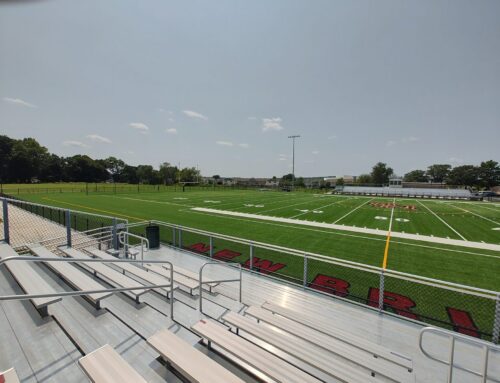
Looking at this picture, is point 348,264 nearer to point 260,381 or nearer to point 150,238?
point 260,381

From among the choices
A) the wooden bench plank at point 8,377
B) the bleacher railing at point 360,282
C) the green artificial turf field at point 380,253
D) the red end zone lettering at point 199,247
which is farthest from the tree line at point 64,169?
the wooden bench plank at point 8,377

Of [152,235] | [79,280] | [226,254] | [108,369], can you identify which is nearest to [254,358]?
[108,369]

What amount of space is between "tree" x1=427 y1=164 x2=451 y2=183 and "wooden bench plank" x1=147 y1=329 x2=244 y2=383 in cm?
15460

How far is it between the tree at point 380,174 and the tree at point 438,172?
35.1m

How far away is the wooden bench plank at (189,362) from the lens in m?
2.51

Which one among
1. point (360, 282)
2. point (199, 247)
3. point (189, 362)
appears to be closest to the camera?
point (189, 362)

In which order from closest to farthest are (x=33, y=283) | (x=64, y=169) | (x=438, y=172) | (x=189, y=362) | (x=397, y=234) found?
(x=189, y=362) < (x=33, y=283) < (x=397, y=234) < (x=64, y=169) < (x=438, y=172)

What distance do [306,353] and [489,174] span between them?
124666 mm

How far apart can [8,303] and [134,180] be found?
131 metres

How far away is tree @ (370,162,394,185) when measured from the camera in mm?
109500

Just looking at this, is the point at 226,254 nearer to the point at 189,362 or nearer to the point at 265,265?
the point at 265,265

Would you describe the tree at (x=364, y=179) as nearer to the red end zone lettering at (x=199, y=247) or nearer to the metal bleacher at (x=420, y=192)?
the metal bleacher at (x=420, y=192)

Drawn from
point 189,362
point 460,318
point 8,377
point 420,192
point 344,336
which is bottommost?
point 460,318

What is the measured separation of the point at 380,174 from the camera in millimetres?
109812
